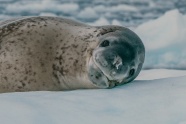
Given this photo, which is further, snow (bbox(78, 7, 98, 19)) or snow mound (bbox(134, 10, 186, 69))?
snow (bbox(78, 7, 98, 19))

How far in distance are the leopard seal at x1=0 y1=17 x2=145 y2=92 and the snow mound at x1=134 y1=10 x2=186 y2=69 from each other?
16.4 metres

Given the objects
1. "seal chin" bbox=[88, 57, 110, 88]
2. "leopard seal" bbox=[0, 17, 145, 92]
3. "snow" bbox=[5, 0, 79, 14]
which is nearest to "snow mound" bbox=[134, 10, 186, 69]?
"snow" bbox=[5, 0, 79, 14]

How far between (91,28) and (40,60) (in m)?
0.47

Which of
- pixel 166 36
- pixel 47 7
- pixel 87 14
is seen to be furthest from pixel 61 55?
pixel 47 7

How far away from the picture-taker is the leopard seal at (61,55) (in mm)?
3615

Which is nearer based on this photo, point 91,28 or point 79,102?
point 79,102

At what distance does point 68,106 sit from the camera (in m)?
2.71

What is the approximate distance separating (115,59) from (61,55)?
1.99ft

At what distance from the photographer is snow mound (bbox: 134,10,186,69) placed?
70.2ft

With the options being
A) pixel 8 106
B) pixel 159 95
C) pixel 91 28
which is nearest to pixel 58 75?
pixel 91 28

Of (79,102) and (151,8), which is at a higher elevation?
(79,102)

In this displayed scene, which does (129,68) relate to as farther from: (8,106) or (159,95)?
(8,106)

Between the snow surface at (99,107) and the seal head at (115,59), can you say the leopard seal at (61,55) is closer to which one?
the seal head at (115,59)

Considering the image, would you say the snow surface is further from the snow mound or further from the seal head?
the snow mound
